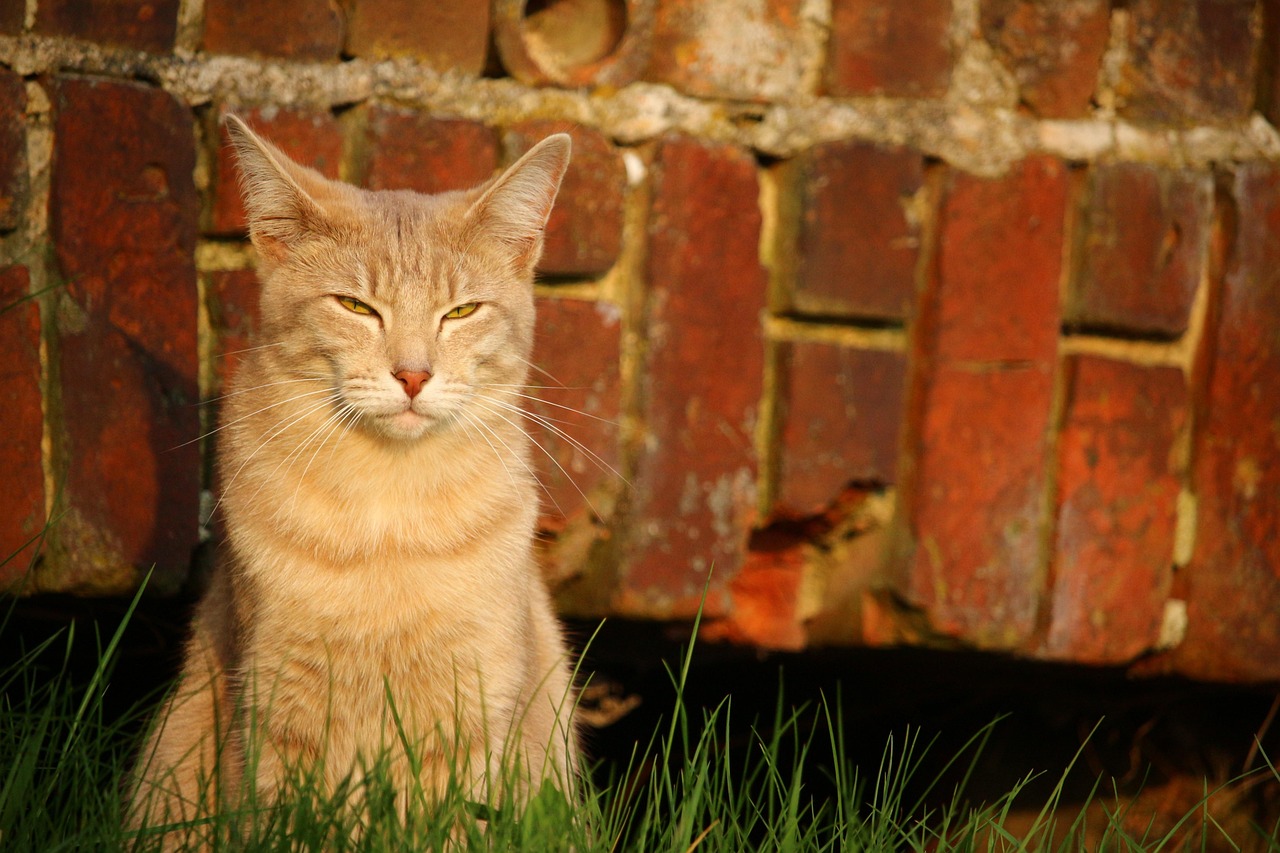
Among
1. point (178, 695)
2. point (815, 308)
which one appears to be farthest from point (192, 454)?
point (815, 308)

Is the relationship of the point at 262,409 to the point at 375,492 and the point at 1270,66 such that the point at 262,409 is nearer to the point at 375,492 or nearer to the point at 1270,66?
the point at 375,492

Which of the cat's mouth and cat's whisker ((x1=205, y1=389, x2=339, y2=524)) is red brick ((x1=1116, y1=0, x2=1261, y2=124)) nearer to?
the cat's mouth

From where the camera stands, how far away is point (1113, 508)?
284cm

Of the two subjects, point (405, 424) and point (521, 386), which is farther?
point (521, 386)

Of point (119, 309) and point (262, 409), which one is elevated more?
point (119, 309)

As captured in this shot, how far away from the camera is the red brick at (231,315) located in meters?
2.50

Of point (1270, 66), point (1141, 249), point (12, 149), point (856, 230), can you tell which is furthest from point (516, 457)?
point (1270, 66)

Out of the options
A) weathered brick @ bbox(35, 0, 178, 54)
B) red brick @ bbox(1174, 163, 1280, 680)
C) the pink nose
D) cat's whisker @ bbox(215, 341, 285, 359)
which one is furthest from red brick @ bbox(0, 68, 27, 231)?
red brick @ bbox(1174, 163, 1280, 680)

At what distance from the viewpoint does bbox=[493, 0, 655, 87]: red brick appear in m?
2.56

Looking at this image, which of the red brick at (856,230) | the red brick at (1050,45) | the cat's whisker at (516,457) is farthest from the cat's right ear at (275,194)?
the red brick at (1050,45)

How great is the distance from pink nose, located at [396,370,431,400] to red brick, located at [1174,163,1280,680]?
6.14 feet

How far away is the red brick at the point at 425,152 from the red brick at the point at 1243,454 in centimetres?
179

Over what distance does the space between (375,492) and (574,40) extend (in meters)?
1.10

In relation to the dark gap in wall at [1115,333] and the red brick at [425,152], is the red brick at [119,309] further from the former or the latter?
the dark gap in wall at [1115,333]
